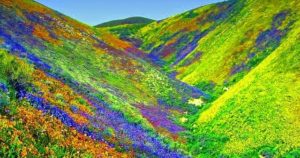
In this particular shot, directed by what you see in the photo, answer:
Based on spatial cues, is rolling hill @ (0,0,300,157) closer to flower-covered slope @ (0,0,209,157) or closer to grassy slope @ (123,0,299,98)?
flower-covered slope @ (0,0,209,157)

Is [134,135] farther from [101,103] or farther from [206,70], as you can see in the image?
[206,70]

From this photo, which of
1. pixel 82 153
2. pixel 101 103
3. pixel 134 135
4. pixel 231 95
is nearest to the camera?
pixel 82 153

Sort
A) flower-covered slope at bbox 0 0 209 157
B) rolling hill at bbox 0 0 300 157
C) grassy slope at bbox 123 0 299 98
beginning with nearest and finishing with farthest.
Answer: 1. rolling hill at bbox 0 0 300 157
2. flower-covered slope at bbox 0 0 209 157
3. grassy slope at bbox 123 0 299 98

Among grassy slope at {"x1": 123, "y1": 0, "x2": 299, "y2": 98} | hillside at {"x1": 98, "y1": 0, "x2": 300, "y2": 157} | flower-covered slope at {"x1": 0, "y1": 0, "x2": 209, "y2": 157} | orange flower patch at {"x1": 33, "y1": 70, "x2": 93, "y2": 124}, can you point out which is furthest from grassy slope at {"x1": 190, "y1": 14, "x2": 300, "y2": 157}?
grassy slope at {"x1": 123, "y1": 0, "x2": 299, "y2": 98}

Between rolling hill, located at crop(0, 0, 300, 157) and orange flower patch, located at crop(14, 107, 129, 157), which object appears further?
rolling hill, located at crop(0, 0, 300, 157)

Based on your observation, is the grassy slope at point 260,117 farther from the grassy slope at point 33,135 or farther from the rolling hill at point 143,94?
the grassy slope at point 33,135

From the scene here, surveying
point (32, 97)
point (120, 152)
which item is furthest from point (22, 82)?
point (120, 152)

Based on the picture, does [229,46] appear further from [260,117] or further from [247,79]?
[260,117]
